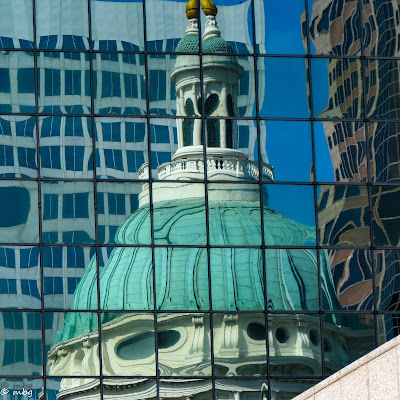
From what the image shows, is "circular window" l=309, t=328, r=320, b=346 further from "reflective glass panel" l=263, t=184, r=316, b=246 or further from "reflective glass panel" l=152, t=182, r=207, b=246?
"reflective glass panel" l=152, t=182, r=207, b=246

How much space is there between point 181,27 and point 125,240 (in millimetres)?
6429

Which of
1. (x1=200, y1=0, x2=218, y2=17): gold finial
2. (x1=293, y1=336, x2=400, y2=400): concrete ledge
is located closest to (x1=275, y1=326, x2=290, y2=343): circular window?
(x1=200, y1=0, x2=218, y2=17): gold finial

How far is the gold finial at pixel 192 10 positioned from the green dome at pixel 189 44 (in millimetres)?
613

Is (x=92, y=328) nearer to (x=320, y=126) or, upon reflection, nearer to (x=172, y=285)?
(x=172, y=285)

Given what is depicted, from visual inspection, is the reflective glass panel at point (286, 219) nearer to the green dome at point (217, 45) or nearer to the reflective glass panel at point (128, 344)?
the green dome at point (217, 45)

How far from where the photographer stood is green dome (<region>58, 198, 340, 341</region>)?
44062 millimetres

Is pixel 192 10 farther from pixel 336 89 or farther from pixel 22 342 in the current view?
pixel 22 342

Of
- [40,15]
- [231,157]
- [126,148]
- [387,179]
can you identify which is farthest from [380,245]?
[40,15]

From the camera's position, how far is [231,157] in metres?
45.1

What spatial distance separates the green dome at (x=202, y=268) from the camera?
44.1 metres

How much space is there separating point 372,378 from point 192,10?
17.4 metres

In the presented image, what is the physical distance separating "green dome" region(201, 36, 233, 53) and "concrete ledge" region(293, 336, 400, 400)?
14.5m

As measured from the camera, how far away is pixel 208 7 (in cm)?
4562

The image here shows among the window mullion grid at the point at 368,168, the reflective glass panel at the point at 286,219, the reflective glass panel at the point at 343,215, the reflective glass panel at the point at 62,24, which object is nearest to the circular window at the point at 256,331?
the reflective glass panel at the point at 286,219
